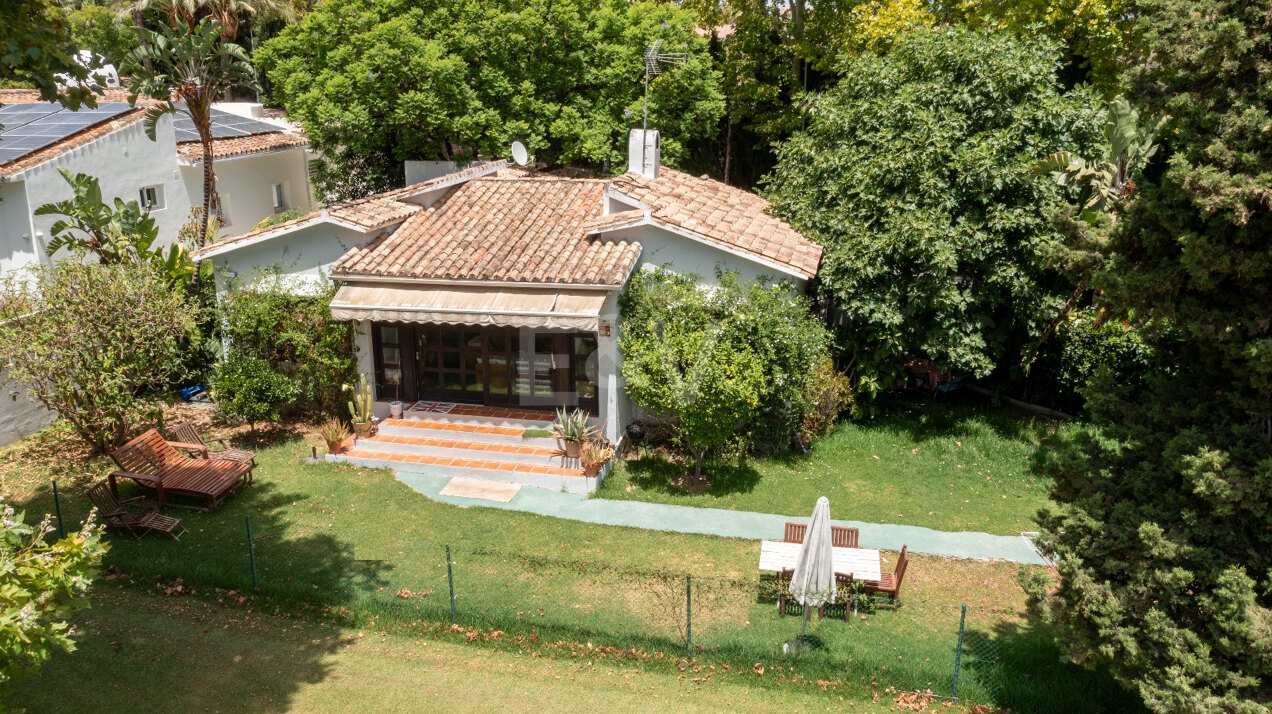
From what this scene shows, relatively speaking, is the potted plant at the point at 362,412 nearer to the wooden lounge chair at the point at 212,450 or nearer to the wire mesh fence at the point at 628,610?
the wooden lounge chair at the point at 212,450

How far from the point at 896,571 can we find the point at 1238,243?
8.49m

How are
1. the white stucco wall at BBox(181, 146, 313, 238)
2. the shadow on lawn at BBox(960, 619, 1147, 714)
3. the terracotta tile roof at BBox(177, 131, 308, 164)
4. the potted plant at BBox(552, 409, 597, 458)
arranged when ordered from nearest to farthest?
the shadow on lawn at BBox(960, 619, 1147, 714), the potted plant at BBox(552, 409, 597, 458), the terracotta tile roof at BBox(177, 131, 308, 164), the white stucco wall at BBox(181, 146, 313, 238)

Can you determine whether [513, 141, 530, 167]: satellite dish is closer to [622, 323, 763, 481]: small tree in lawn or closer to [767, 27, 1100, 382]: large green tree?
[767, 27, 1100, 382]: large green tree

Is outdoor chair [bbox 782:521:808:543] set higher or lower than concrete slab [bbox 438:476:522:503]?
higher

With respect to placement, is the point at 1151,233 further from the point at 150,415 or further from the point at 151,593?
the point at 150,415

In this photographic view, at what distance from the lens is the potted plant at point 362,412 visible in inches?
921

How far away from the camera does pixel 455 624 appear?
16.0 meters

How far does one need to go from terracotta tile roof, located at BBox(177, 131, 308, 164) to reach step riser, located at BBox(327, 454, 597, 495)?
61.3ft

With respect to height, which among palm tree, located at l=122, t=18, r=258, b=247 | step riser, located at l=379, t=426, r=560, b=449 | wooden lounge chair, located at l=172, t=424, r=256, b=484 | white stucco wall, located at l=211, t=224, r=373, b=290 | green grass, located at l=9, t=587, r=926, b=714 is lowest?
green grass, located at l=9, t=587, r=926, b=714

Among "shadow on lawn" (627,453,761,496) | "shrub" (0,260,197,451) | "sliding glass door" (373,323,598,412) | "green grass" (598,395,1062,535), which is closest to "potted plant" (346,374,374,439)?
"sliding glass door" (373,323,598,412)

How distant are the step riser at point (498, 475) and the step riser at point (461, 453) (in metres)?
0.49

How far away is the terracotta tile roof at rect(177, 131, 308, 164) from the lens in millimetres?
34781

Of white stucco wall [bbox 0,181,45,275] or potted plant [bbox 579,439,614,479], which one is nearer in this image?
potted plant [bbox 579,439,614,479]

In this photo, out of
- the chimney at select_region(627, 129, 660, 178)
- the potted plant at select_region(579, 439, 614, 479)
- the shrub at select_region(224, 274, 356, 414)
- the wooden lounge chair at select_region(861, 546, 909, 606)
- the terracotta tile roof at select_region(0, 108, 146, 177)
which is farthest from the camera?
the chimney at select_region(627, 129, 660, 178)
